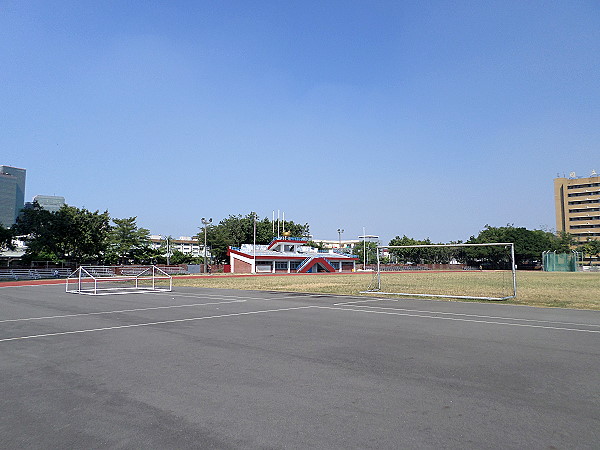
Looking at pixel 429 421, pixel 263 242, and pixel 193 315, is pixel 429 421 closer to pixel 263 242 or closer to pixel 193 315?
pixel 193 315

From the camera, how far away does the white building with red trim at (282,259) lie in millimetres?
76875

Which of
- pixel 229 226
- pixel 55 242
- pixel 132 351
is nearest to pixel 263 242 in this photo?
pixel 229 226

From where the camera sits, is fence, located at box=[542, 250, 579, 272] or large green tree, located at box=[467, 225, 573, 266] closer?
fence, located at box=[542, 250, 579, 272]

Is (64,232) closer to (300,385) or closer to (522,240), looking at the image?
(300,385)

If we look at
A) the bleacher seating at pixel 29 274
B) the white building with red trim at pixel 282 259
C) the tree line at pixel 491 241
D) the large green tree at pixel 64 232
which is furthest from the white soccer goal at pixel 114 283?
the tree line at pixel 491 241

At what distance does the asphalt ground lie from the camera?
4.59 m

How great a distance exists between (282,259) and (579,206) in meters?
122

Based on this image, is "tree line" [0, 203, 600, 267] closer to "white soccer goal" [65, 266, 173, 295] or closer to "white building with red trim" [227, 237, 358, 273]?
"white building with red trim" [227, 237, 358, 273]

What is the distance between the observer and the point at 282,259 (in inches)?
3182

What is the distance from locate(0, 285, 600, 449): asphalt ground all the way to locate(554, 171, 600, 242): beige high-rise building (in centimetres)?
16191

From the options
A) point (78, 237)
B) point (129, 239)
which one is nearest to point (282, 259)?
point (129, 239)

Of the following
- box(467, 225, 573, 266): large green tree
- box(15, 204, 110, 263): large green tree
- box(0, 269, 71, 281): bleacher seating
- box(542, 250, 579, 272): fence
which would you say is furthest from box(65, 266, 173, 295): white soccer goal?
box(467, 225, 573, 266): large green tree

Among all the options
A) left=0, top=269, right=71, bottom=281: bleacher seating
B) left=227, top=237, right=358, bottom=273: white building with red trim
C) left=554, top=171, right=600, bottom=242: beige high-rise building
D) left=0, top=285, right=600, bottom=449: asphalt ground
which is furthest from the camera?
left=554, top=171, right=600, bottom=242: beige high-rise building

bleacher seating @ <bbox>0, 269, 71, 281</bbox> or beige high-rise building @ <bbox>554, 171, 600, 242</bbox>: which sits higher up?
beige high-rise building @ <bbox>554, 171, 600, 242</bbox>
